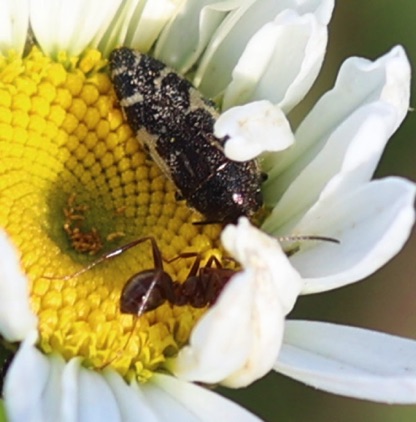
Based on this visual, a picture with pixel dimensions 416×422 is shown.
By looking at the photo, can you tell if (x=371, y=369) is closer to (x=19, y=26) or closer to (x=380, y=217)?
(x=380, y=217)

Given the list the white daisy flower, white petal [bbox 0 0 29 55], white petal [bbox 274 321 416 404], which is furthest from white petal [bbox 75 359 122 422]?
white petal [bbox 0 0 29 55]

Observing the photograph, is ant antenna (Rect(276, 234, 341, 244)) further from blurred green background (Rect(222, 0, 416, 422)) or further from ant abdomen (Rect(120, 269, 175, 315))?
blurred green background (Rect(222, 0, 416, 422))

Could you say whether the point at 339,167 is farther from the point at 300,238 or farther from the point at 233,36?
the point at 233,36

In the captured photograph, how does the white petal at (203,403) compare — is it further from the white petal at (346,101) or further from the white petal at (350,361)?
the white petal at (346,101)

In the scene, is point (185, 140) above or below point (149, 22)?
below

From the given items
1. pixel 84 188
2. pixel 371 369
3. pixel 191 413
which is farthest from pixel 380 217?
pixel 84 188

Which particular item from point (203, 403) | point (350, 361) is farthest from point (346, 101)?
point (203, 403)
